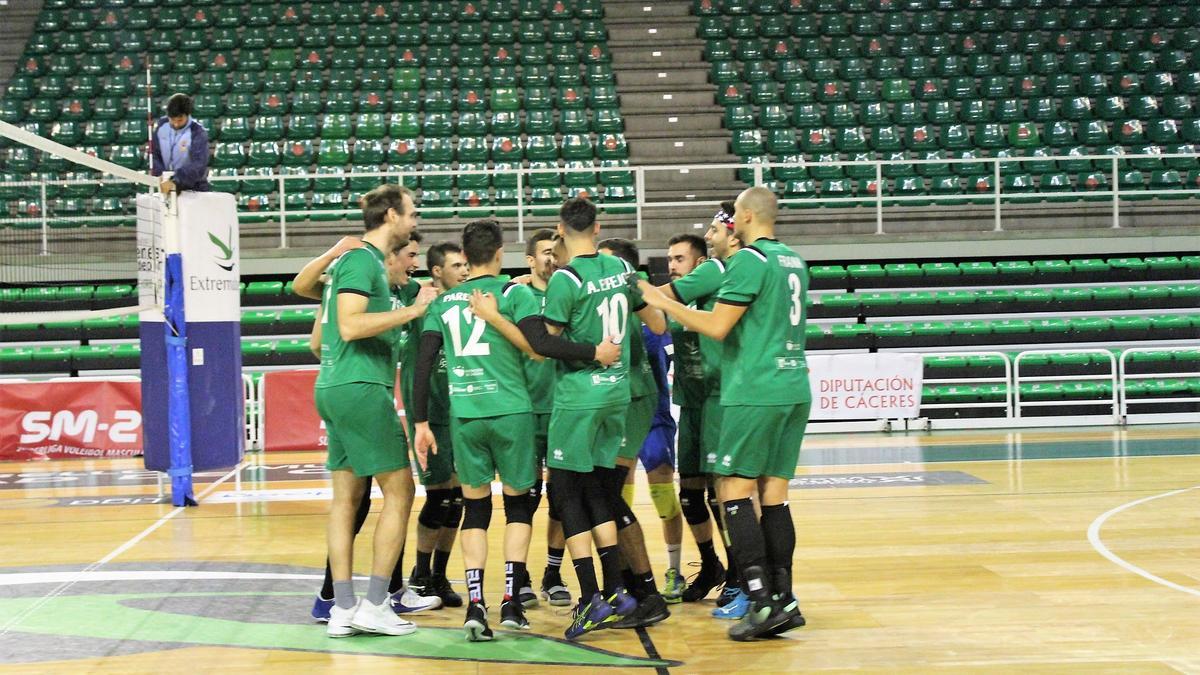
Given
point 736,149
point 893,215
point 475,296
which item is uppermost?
point 736,149

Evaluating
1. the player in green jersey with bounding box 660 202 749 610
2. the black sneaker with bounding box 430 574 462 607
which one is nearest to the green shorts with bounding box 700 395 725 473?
the player in green jersey with bounding box 660 202 749 610

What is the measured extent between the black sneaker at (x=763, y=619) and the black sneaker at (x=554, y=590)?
3.45 feet

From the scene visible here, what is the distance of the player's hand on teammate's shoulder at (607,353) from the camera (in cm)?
542

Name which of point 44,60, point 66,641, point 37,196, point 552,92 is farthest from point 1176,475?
point 44,60

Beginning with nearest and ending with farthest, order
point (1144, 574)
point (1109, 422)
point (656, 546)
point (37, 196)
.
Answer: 1. point (1144, 574)
2. point (656, 546)
3. point (1109, 422)
4. point (37, 196)

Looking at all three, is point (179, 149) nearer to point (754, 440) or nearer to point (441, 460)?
point (441, 460)

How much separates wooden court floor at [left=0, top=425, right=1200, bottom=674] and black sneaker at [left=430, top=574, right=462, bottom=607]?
0.16 meters

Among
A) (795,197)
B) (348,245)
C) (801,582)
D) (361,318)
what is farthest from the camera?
(795,197)

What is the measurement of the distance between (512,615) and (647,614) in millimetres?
623

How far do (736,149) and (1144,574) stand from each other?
1328cm

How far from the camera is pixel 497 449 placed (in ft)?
18.3

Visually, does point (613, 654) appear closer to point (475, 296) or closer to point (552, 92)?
point (475, 296)

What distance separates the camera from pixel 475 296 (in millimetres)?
5414

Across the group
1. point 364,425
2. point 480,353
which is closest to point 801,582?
point 480,353
